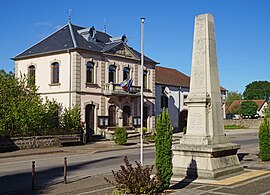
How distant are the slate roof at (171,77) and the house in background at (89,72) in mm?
8659

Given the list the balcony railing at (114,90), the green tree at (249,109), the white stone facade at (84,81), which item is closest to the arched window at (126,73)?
the white stone facade at (84,81)

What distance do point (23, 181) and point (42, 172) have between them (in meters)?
2.36

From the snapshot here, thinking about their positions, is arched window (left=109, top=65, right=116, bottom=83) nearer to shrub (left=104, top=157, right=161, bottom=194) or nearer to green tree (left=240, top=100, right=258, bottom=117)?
shrub (left=104, top=157, right=161, bottom=194)

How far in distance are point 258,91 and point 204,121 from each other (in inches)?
4484

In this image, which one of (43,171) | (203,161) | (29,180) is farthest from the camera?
(43,171)

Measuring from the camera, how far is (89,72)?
34.6 metres

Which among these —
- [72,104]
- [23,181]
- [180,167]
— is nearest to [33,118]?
[72,104]

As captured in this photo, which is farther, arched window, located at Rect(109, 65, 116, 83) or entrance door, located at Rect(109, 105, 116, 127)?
arched window, located at Rect(109, 65, 116, 83)

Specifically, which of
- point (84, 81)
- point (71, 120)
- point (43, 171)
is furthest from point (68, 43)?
point (43, 171)

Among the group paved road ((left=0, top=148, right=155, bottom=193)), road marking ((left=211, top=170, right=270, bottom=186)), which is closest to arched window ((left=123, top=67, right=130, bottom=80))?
paved road ((left=0, top=148, right=155, bottom=193))

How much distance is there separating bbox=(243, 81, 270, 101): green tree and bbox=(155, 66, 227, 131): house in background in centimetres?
7463

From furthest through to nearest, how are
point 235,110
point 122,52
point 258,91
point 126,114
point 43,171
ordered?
point 258,91
point 235,110
point 126,114
point 122,52
point 43,171

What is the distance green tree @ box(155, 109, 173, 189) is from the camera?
32.6 ft

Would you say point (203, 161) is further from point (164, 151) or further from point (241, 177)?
point (164, 151)
